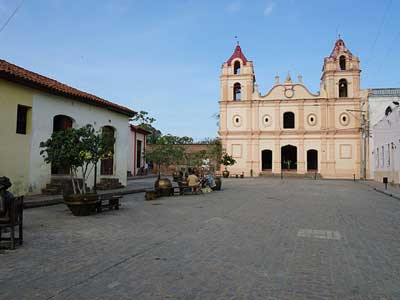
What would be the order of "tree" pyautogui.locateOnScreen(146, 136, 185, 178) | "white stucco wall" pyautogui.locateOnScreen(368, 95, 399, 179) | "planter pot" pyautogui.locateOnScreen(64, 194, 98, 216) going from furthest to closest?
1. "white stucco wall" pyautogui.locateOnScreen(368, 95, 399, 179)
2. "tree" pyautogui.locateOnScreen(146, 136, 185, 178)
3. "planter pot" pyautogui.locateOnScreen(64, 194, 98, 216)

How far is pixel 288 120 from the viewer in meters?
44.1

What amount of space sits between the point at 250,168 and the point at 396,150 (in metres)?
20.1

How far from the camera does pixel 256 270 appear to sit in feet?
16.1

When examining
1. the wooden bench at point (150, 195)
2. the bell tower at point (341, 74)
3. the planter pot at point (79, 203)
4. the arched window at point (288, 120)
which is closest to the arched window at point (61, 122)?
the wooden bench at point (150, 195)

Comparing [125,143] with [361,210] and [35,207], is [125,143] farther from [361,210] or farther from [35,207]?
[361,210]

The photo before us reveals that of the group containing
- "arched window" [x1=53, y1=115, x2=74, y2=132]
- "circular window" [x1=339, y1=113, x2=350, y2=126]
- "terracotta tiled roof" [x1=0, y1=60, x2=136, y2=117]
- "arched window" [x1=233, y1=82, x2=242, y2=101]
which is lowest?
"arched window" [x1=53, y1=115, x2=74, y2=132]

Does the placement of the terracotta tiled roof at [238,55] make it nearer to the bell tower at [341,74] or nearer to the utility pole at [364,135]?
the bell tower at [341,74]

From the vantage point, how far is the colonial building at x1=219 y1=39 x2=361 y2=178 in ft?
133

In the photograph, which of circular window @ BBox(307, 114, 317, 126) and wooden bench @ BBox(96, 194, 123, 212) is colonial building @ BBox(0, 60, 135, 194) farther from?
circular window @ BBox(307, 114, 317, 126)

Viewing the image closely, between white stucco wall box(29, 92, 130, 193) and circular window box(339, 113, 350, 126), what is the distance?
30.1 metres

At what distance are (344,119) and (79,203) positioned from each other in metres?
37.6

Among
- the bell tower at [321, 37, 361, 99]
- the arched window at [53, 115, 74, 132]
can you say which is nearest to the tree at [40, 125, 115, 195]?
the arched window at [53, 115, 74, 132]

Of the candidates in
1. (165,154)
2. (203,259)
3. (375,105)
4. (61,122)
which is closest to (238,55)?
(375,105)

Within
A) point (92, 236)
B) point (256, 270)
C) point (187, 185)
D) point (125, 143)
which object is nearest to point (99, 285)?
point (256, 270)
